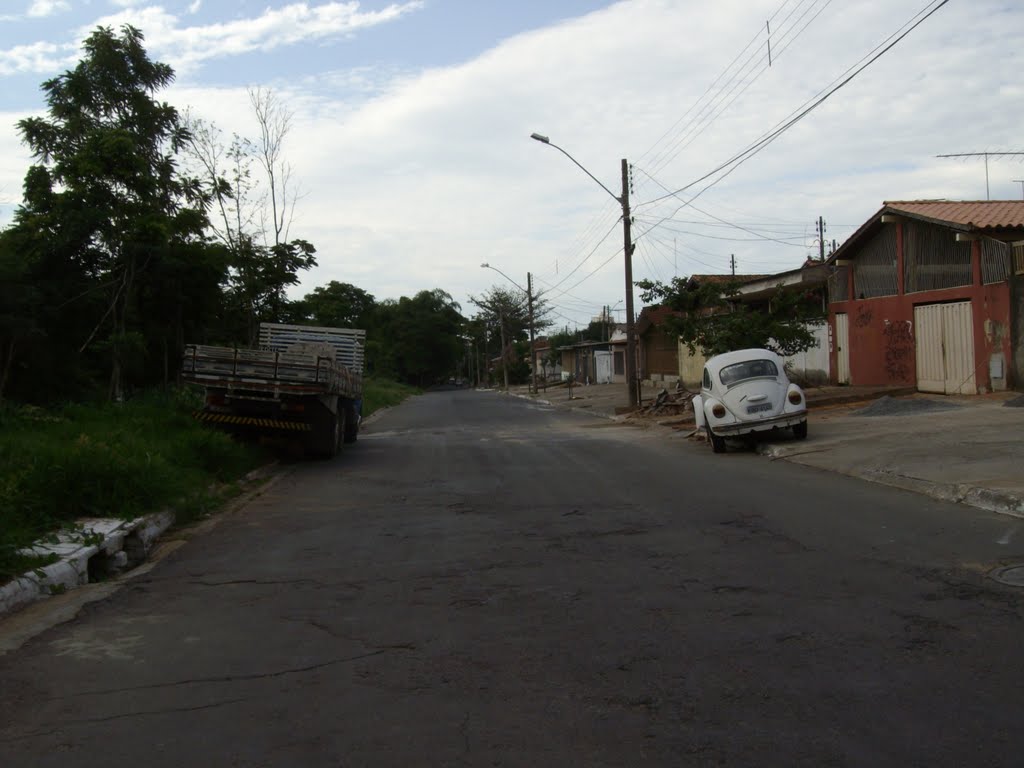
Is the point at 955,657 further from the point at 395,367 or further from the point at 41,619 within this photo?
the point at 395,367

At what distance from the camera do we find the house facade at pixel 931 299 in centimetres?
1988

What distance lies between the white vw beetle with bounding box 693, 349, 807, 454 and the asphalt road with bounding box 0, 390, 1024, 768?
6.23 metres

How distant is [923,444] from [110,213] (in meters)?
16.4

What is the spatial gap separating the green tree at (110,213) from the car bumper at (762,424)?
12.0m

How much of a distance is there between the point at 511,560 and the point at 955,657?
142 inches

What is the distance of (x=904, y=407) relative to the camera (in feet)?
63.8

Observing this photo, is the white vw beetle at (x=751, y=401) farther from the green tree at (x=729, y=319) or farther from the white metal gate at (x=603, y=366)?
the white metal gate at (x=603, y=366)

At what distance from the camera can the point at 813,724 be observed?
13.0 feet

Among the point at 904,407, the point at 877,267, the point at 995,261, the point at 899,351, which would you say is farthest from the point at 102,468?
the point at 877,267

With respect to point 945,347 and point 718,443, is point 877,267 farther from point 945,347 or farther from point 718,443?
point 718,443

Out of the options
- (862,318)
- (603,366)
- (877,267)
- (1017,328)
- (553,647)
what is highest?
(877,267)

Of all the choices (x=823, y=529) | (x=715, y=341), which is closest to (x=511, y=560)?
(x=823, y=529)

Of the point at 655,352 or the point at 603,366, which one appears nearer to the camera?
the point at 655,352

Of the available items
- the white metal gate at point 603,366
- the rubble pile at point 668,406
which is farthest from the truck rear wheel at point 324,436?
the white metal gate at point 603,366
